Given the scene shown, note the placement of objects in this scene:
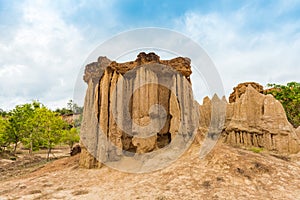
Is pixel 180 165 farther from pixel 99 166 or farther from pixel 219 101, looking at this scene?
pixel 219 101

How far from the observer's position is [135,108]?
53.7 ft

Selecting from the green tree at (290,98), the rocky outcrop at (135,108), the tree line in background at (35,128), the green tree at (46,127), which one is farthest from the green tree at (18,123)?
the green tree at (290,98)

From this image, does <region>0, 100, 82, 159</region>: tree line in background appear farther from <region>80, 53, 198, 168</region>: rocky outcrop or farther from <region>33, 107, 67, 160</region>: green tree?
<region>80, 53, 198, 168</region>: rocky outcrop

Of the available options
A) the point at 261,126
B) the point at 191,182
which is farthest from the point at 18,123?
the point at 261,126

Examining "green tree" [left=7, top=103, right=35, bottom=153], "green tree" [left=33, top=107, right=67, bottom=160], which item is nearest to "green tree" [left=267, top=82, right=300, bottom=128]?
"green tree" [left=33, top=107, right=67, bottom=160]

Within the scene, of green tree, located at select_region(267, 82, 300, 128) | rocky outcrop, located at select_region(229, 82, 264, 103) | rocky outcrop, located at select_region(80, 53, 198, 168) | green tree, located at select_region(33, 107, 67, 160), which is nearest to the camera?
rocky outcrop, located at select_region(80, 53, 198, 168)

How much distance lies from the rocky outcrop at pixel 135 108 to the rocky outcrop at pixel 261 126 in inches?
128

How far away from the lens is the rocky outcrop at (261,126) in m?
14.4

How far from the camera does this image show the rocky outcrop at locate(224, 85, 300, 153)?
47.3 feet

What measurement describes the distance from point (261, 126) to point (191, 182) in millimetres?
7471

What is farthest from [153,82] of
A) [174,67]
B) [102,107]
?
[102,107]

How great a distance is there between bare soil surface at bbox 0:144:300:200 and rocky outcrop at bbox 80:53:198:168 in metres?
→ 1.83

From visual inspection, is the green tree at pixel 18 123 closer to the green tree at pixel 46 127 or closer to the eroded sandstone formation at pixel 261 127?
the green tree at pixel 46 127

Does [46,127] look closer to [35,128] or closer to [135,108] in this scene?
[35,128]
